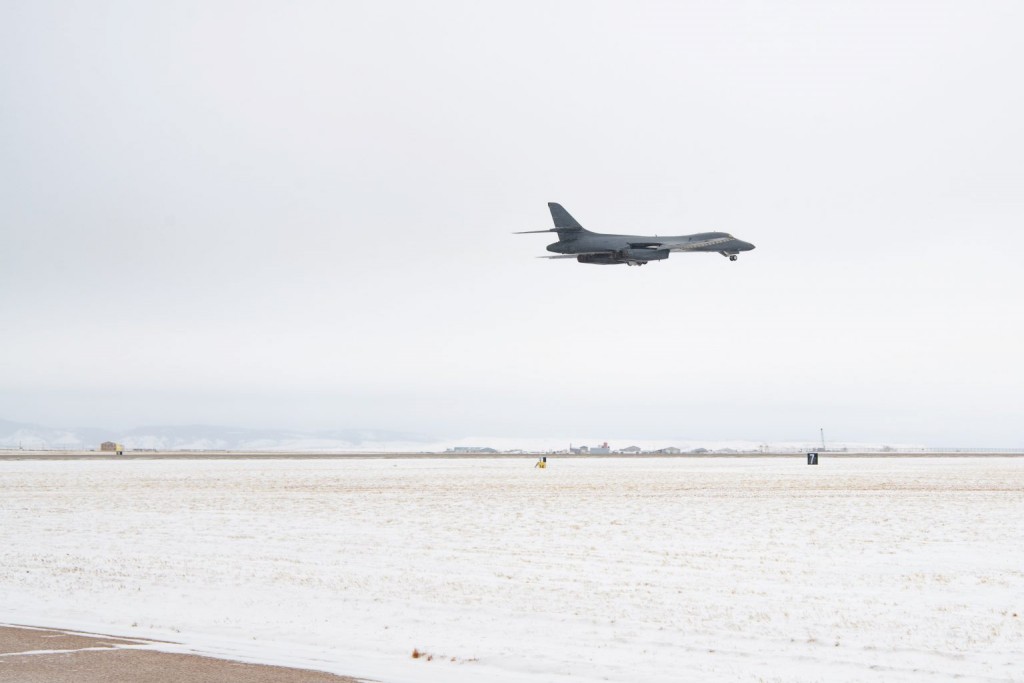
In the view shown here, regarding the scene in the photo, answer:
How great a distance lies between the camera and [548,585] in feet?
64.7

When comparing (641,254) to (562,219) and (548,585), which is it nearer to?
(562,219)

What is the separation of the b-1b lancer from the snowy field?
3289 centimetres

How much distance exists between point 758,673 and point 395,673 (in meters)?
4.48

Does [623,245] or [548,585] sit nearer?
[548,585]

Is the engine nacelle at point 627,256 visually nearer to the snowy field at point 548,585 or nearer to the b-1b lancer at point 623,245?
the b-1b lancer at point 623,245

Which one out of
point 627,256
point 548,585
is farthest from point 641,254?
point 548,585

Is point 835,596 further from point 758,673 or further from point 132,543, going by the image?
point 132,543

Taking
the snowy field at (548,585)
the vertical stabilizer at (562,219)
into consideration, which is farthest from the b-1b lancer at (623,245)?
the snowy field at (548,585)

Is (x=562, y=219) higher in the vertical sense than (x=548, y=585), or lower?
higher

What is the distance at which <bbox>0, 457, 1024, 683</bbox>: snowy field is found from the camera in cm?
1363

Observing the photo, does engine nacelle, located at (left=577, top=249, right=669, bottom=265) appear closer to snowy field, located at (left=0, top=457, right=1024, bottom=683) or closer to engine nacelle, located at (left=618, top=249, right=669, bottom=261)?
engine nacelle, located at (left=618, top=249, right=669, bottom=261)

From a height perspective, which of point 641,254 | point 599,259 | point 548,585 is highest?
point 641,254

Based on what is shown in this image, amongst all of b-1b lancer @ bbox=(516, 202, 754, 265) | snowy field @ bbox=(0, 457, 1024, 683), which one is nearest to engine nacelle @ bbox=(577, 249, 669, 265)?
b-1b lancer @ bbox=(516, 202, 754, 265)

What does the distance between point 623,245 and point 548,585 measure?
51.4 meters
